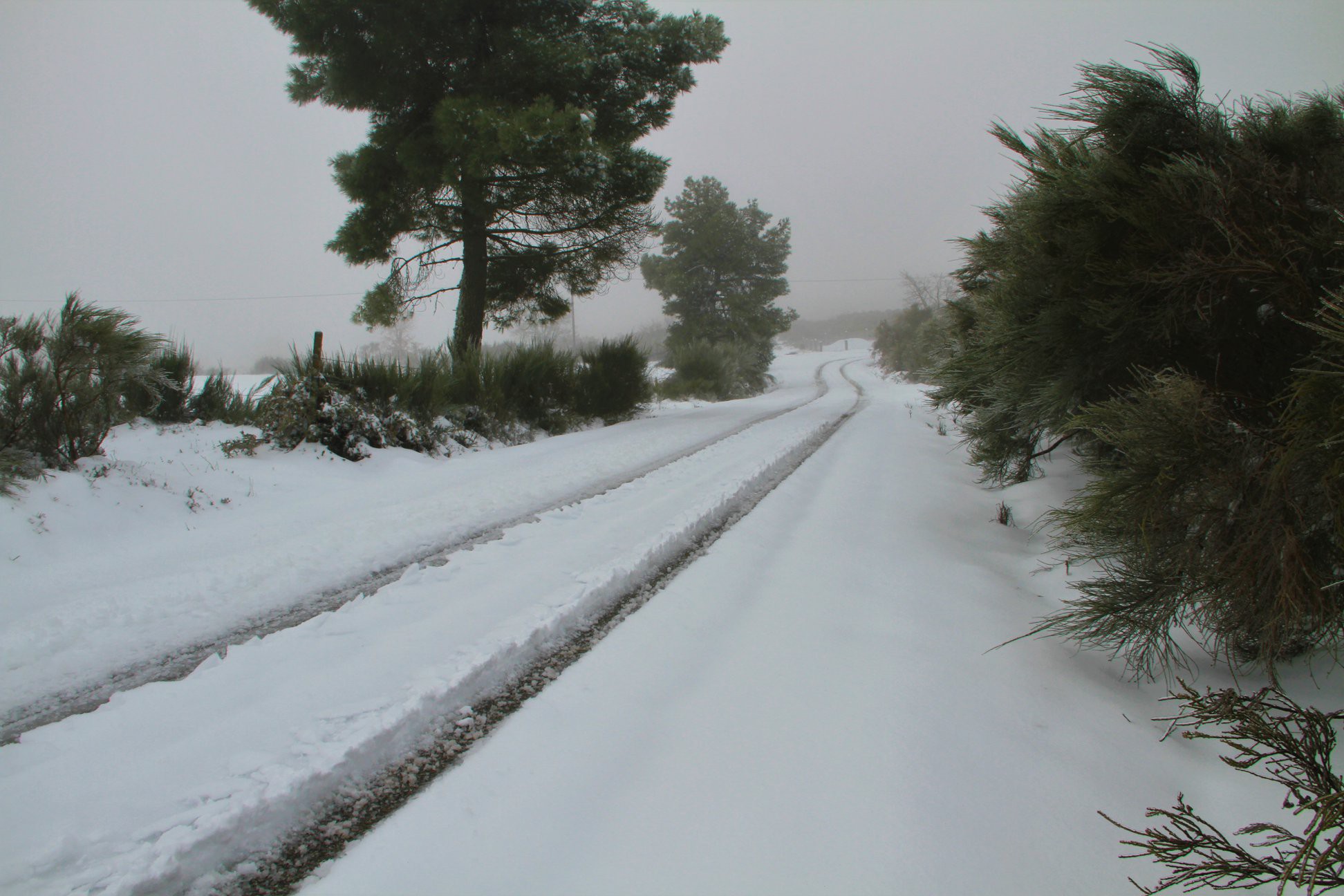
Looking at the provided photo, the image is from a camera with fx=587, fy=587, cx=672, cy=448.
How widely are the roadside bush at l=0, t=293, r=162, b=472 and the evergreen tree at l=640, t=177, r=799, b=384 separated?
68.3 feet

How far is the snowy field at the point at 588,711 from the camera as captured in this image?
1.25m

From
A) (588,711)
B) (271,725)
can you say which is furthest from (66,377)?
(588,711)

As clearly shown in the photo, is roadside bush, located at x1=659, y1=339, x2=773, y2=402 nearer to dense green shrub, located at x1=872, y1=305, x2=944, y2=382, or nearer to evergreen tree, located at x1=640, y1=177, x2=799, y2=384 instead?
evergreen tree, located at x1=640, y1=177, x2=799, y2=384

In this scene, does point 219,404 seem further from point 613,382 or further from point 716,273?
point 716,273

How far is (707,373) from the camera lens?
1941 centimetres

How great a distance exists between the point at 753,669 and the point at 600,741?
0.61 meters

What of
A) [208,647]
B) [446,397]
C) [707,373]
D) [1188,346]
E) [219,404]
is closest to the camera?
[208,647]

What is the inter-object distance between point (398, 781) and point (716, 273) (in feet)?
84.6

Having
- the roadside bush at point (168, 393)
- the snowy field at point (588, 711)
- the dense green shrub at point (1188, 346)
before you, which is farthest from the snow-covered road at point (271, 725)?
the roadside bush at point (168, 393)

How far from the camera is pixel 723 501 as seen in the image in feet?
13.3

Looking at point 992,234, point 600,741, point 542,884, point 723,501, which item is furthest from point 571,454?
point 542,884

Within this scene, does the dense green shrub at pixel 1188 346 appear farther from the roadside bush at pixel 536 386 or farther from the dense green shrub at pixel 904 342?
the dense green shrub at pixel 904 342

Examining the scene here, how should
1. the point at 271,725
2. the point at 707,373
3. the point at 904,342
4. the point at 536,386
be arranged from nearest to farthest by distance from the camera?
1. the point at 271,725
2. the point at 536,386
3. the point at 707,373
4. the point at 904,342

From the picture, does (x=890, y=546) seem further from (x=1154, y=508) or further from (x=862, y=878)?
(x=862, y=878)
